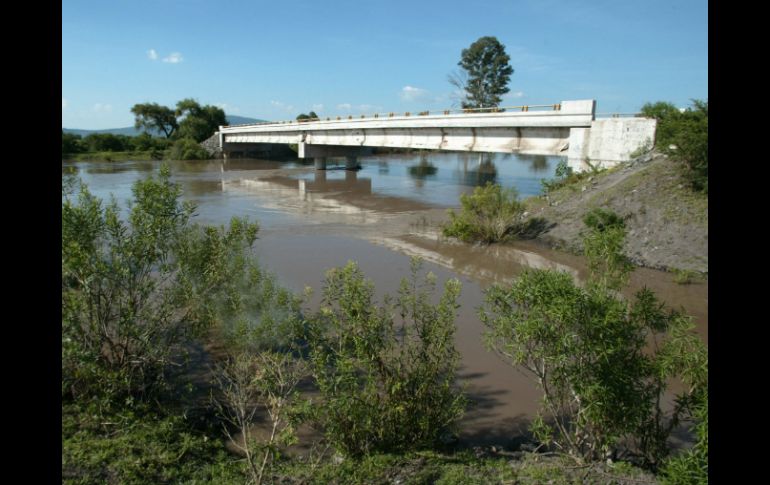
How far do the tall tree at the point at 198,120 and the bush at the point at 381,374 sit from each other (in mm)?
64393

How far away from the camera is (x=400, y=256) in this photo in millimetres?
16641

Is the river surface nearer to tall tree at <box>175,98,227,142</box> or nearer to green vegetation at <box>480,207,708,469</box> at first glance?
green vegetation at <box>480,207,708,469</box>

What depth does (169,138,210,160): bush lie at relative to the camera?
55406 millimetres

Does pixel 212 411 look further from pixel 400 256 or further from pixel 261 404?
pixel 400 256

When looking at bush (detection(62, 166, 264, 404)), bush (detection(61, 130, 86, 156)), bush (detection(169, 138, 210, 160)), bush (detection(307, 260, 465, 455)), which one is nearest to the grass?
bush (detection(61, 130, 86, 156))

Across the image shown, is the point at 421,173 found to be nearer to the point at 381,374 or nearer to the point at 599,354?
the point at 381,374

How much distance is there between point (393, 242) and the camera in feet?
61.4

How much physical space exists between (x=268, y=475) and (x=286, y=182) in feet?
109

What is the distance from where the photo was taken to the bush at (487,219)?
18312 millimetres

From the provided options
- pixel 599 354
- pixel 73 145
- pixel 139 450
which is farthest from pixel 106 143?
pixel 599 354

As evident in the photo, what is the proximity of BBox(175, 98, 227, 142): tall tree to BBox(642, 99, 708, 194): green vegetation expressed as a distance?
58559 millimetres

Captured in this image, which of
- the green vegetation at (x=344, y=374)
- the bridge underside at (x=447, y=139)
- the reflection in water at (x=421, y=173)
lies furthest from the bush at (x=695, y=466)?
the reflection in water at (x=421, y=173)

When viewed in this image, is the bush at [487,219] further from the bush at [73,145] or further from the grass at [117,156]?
the bush at [73,145]
